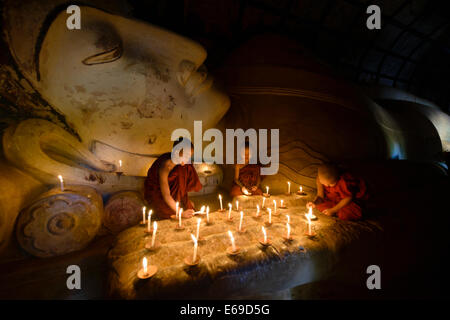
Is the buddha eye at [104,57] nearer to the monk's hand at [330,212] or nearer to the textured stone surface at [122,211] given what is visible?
the textured stone surface at [122,211]

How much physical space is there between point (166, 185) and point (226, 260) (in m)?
1.65

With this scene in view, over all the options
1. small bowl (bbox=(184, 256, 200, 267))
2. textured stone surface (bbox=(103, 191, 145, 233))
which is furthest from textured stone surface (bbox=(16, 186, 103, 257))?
small bowl (bbox=(184, 256, 200, 267))

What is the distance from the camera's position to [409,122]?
21.2 feet

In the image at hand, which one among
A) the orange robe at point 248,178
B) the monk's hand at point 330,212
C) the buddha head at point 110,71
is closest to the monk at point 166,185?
the buddha head at point 110,71

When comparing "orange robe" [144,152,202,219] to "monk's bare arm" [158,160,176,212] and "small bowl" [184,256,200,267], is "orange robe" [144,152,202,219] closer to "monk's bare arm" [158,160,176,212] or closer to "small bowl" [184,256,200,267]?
"monk's bare arm" [158,160,176,212]

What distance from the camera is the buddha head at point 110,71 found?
7.52 ft

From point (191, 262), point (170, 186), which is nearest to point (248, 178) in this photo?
point (170, 186)

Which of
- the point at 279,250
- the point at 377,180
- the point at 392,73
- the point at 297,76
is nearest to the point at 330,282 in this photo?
the point at 279,250

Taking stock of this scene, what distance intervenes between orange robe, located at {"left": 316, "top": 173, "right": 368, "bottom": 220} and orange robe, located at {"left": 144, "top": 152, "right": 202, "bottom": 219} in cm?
275

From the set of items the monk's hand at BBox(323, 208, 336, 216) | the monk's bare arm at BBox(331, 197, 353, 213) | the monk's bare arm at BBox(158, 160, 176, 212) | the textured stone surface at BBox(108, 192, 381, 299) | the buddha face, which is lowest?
the textured stone surface at BBox(108, 192, 381, 299)

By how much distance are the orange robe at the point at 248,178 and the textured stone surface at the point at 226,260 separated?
1.49 m

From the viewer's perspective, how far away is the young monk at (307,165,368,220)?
9.55 ft

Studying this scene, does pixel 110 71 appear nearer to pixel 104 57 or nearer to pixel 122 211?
pixel 104 57

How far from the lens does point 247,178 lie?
168 inches
